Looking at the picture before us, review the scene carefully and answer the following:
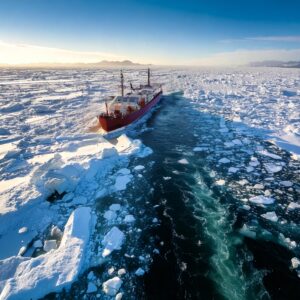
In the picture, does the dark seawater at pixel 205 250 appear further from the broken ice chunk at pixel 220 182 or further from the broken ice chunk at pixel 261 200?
the broken ice chunk at pixel 261 200

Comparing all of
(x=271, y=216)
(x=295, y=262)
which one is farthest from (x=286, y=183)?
(x=295, y=262)

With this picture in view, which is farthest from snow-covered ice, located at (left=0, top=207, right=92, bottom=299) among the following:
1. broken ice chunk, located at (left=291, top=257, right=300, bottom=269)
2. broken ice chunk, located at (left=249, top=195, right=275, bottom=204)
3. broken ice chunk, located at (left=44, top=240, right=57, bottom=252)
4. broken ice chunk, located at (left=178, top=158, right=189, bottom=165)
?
broken ice chunk, located at (left=178, top=158, right=189, bottom=165)

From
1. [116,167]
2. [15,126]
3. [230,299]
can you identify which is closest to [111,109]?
[15,126]

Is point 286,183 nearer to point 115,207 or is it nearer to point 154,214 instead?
point 154,214

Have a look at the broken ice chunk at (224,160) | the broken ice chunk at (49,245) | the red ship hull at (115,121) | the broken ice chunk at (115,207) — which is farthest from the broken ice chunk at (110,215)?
the red ship hull at (115,121)

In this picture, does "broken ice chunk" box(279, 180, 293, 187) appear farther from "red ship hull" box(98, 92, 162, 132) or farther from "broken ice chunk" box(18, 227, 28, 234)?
"red ship hull" box(98, 92, 162, 132)
